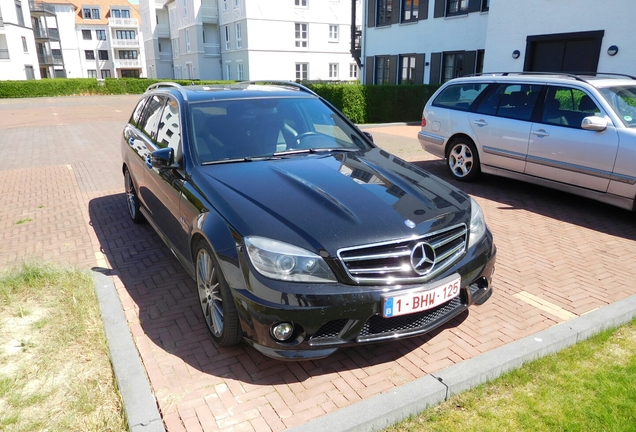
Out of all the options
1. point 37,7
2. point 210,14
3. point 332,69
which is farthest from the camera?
point 37,7

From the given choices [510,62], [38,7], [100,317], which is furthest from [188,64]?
[100,317]

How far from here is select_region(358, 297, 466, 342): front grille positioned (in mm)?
3027

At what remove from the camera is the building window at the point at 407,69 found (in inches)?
951

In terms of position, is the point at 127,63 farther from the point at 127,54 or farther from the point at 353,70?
the point at 353,70

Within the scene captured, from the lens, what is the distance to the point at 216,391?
307 cm

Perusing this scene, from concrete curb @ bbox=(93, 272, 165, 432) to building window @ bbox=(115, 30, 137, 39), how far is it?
251 feet

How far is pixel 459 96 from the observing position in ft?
28.5

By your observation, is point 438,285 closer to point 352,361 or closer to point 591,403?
point 352,361

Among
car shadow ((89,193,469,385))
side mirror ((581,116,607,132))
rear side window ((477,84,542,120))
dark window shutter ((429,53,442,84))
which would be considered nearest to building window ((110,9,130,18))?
dark window shutter ((429,53,442,84))

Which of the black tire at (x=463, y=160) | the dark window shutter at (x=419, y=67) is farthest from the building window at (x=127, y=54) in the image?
the black tire at (x=463, y=160)

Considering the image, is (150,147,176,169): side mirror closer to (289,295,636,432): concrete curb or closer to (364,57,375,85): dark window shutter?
(289,295,636,432): concrete curb

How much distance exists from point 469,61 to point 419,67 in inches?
124

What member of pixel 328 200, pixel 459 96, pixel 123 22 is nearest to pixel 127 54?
pixel 123 22

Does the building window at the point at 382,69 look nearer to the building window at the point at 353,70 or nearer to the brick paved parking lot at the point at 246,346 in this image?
the brick paved parking lot at the point at 246,346
